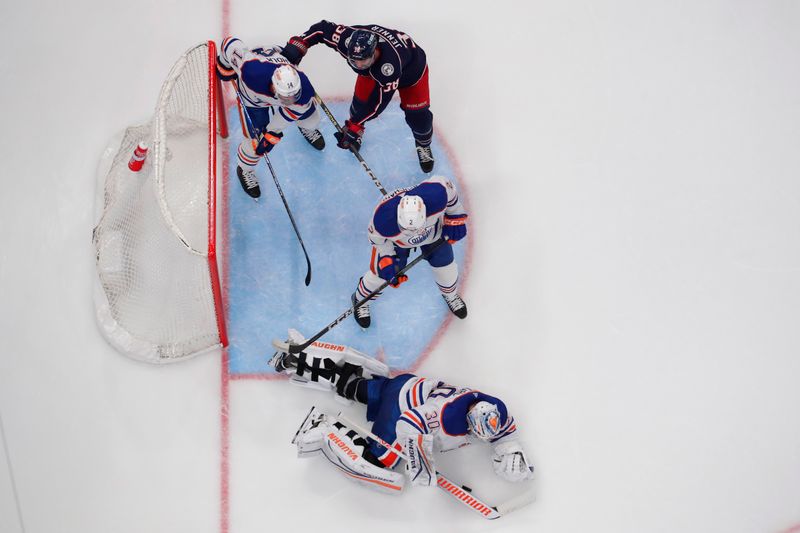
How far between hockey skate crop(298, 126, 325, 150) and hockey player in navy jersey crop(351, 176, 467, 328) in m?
0.90

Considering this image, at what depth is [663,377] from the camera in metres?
4.74

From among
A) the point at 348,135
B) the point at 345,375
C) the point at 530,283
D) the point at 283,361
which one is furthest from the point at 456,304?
the point at 348,135

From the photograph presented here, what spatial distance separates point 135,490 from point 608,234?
10.6 feet

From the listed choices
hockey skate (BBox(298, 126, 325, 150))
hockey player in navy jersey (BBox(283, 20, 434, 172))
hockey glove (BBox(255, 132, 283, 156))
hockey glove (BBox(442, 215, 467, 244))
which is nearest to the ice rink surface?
hockey skate (BBox(298, 126, 325, 150))

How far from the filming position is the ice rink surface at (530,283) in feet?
14.7

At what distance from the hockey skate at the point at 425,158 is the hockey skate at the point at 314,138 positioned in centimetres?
61

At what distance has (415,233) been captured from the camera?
3.93 metres

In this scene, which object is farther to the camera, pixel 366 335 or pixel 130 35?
pixel 130 35

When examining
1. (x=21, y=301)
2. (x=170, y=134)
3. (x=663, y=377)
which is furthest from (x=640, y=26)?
(x=21, y=301)

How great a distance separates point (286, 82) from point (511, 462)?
2398 millimetres

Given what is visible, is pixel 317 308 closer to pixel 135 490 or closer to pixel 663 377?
pixel 135 490

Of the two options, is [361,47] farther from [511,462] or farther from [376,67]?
[511,462]

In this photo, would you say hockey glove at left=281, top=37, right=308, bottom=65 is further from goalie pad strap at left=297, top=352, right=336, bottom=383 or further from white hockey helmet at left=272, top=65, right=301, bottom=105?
goalie pad strap at left=297, top=352, right=336, bottom=383

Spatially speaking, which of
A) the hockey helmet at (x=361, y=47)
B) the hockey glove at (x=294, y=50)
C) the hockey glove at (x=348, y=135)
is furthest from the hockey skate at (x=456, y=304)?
the hockey glove at (x=294, y=50)
